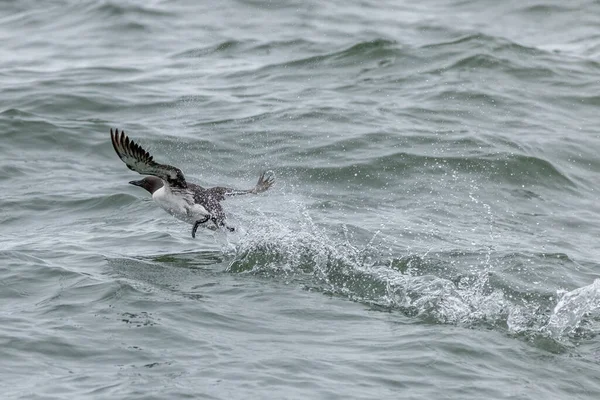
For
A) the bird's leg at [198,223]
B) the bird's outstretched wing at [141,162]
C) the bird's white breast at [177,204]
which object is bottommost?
the bird's leg at [198,223]

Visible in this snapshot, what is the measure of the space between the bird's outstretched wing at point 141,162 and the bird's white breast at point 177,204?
10 centimetres

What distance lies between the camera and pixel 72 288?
7.81 metres

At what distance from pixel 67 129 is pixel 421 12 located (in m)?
7.62

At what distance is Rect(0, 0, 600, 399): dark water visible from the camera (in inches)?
259

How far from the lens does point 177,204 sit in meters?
8.79

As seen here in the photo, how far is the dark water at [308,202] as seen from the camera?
21.6ft

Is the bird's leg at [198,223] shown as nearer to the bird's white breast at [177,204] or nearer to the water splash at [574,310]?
the bird's white breast at [177,204]

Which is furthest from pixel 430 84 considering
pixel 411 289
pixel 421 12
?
pixel 411 289

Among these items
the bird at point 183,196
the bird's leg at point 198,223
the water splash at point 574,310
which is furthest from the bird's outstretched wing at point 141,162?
the water splash at point 574,310

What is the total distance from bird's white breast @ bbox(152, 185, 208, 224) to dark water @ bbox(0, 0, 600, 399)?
362 mm

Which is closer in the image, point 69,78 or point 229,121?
point 229,121

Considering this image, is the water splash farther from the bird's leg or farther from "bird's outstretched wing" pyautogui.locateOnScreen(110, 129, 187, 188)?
"bird's outstretched wing" pyautogui.locateOnScreen(110, 129, 187, 188)

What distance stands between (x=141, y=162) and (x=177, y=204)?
2.05 feet

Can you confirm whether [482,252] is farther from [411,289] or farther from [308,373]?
[308,373]
